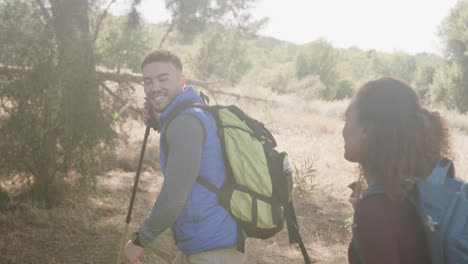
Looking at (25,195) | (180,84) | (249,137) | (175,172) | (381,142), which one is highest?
(180,84)

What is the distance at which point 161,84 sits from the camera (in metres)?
1.91

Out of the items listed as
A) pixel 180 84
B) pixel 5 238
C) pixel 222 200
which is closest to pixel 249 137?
pixel 222 200

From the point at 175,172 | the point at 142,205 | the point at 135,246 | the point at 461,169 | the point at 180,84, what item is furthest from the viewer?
the point at 461,169

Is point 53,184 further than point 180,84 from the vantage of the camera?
Yes

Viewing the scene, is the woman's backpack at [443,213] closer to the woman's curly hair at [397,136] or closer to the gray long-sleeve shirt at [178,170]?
the woman's curly hair at [397,136]

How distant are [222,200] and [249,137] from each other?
0.34 m

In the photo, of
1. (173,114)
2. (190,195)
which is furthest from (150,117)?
(190,195)

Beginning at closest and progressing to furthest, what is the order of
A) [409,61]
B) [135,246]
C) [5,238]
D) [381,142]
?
[381,142]
[135,246]
[5,238]
[409,61]

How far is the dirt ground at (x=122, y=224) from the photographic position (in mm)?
3371

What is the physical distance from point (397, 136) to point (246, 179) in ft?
2.59

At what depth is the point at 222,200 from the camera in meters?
1.67

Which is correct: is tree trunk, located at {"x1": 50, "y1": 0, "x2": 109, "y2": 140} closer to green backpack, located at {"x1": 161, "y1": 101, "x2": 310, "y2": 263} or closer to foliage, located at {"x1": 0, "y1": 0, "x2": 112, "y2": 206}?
foliage, located at {"x1": 0, "y1": 0, "x2": 112, "y2": 206}

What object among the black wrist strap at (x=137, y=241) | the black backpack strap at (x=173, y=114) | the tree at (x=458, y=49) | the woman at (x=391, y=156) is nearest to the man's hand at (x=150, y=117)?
the black backpack strap at (x=173, y=114)

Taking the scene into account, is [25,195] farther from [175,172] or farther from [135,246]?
[175,172]
